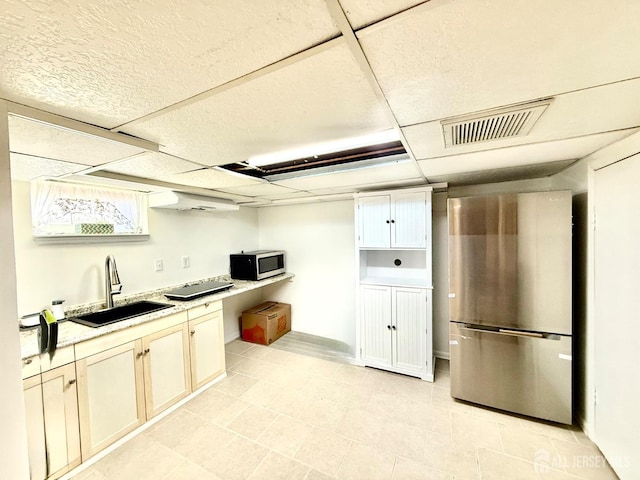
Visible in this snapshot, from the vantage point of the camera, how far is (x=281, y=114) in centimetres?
106

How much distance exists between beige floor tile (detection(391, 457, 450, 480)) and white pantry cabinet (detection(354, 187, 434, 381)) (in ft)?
3.40

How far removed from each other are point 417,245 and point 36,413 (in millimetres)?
3074

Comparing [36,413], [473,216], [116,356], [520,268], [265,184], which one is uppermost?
[265,184]

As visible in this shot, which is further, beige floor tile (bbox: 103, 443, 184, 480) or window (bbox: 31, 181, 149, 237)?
window (bbox: 31, 181, 149, 237)

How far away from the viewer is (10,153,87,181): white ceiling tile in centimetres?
143

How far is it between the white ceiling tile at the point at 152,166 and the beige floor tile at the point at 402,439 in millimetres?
2446

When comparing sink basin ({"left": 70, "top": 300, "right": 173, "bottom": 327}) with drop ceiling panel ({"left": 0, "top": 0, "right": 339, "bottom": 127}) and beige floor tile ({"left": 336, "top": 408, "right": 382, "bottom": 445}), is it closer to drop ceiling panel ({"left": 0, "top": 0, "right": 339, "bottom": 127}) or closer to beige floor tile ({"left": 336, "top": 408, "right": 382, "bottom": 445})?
drop ceiling panel ({"left": 0, "top": 0, "right": 339, "bottom": 127})

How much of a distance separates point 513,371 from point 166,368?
9.66ft

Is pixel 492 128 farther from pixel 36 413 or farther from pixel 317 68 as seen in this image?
pixel 36 413

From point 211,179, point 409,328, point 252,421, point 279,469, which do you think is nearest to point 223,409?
point 252,421

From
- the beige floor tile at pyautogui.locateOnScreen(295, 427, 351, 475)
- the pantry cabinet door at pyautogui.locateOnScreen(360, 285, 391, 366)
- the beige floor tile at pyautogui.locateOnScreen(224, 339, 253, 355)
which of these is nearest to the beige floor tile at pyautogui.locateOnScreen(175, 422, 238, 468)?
the beige floor tile at pyautogui.locateOnScreen(295, 427, 351, 475)

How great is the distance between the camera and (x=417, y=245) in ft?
8.39

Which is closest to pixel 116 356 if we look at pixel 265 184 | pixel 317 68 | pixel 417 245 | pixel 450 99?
pixel 265 184

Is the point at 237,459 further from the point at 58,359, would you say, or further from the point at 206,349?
the point at 58,359
